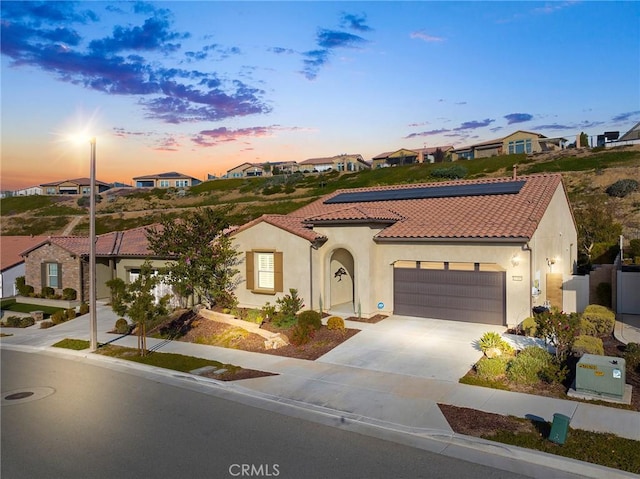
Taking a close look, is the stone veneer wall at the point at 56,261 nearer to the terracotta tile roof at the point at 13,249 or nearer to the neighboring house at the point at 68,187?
the terracotta tile roof at the point at 13,249

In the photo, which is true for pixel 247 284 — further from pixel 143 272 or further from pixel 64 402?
pixel 64 402

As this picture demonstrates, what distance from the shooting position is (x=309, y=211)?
86.8 ft

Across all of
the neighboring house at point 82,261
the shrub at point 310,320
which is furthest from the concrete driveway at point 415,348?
the neighboring house at point 82,261

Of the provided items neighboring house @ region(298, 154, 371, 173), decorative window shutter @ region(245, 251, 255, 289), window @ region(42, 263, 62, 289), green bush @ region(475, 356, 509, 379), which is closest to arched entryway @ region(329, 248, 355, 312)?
decorative window shutter @ region(245, 251, 255, 289)

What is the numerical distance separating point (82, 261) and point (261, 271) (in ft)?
39.3

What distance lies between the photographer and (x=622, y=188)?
160 ft

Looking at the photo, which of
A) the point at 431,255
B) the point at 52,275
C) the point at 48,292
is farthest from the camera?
the point at 52,275

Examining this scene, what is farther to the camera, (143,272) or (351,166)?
(351,166)

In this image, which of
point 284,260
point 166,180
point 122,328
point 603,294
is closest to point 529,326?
point 603,294

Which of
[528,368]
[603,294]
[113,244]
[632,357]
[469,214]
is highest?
[469,214]

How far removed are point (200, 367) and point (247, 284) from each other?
860cm

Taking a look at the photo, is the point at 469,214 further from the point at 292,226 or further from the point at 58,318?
the point at 58,318

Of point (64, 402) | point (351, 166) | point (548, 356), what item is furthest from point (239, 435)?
point (351, 166)

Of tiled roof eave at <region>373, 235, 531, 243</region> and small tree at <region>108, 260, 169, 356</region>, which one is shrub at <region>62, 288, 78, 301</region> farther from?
tiled roof eave at <region>373, 235, 531, 243</region>
